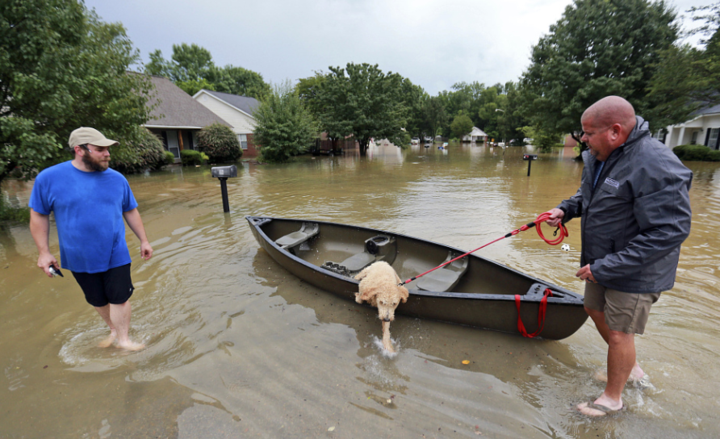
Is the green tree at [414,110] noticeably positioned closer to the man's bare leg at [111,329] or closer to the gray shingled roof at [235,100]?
the gray shingled roof at [235,100]

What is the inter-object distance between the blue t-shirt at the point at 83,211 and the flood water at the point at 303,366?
121 cm

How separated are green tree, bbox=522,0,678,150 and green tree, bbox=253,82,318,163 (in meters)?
17.6

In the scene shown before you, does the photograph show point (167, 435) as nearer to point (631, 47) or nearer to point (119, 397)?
point (119, 397)

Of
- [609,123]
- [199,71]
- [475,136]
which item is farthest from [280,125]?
[475,136]

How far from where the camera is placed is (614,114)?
7.32ft

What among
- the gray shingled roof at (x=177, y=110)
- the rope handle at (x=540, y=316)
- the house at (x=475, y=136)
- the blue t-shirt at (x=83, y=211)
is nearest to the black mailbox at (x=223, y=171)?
the blue t-shirt at (x=83, y=211)

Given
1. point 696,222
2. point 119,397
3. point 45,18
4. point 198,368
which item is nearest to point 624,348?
point 198,368

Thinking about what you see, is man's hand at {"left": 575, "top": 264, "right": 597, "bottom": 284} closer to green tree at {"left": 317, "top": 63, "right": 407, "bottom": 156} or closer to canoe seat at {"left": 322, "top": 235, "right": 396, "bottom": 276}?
canoe seat at {"left": 322, "top": 235, "right": 396, "bottom": 276}

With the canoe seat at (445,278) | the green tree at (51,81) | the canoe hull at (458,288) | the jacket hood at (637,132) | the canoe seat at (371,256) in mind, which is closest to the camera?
the jacket hood at (637,132)

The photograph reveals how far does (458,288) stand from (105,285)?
13.4 feet

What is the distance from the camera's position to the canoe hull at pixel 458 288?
313 centimetres

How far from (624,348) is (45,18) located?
37.6ft

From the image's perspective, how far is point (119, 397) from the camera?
2998 millimetres

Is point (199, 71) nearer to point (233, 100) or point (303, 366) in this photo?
point (233, 100)
